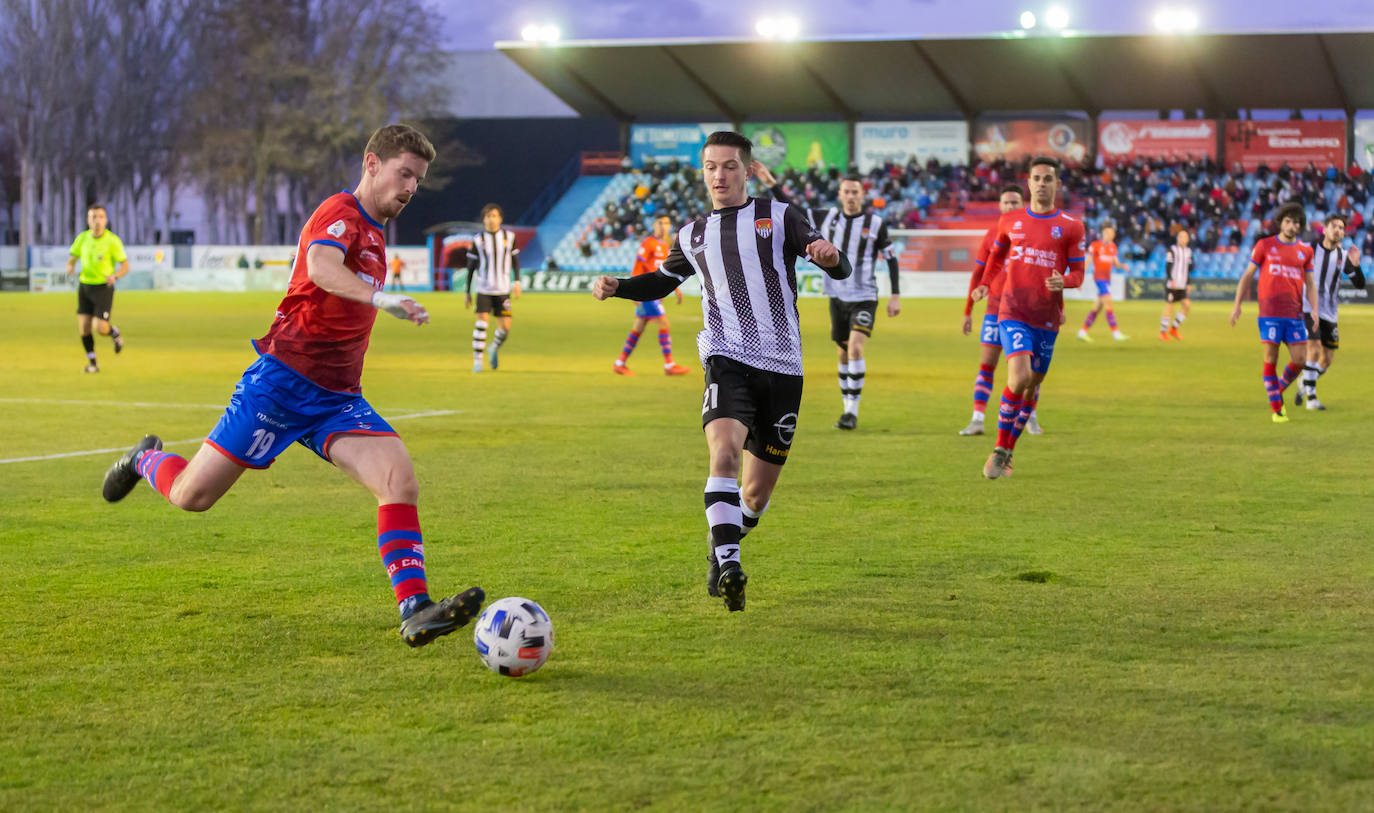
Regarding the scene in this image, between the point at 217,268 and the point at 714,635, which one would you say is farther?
the point at 217,268

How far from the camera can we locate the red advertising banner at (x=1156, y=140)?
5438 cm

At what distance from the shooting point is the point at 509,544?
760 centimetres

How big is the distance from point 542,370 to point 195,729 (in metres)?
15.6

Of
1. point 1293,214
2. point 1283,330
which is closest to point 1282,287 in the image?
point 1283,330

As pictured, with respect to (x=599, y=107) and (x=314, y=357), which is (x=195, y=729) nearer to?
(x=314, y=357)

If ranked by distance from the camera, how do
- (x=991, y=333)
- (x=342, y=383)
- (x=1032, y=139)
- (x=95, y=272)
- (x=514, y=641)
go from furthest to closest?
1. (x=1032, y=139)
2. (x=95, y=272)
3. (x=991, y=333)
4. (x=342, y=383)
5. (x=514, y=641)

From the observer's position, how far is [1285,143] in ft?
175

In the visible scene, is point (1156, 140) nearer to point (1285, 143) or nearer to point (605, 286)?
point (1285, 143)

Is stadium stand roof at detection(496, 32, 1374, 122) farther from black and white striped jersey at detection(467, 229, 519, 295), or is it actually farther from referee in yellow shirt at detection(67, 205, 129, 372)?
referee in yellow shirt at detection(67, 205, 129, 372)

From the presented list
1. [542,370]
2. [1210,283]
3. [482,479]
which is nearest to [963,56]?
[1210,283]

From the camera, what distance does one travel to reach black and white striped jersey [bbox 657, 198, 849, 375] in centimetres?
648

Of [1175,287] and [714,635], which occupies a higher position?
[1175,287]

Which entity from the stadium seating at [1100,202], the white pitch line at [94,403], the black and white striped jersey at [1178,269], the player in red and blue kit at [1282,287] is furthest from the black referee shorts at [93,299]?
the stadium seating at [1100,202]

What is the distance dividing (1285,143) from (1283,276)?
42956 millimetres
